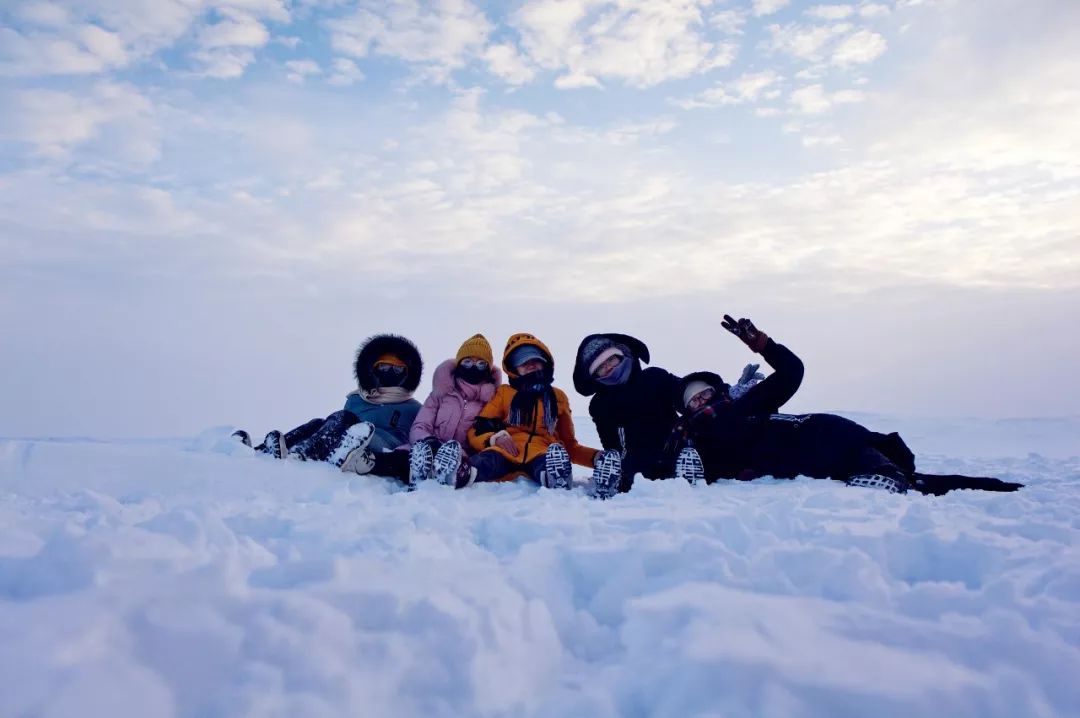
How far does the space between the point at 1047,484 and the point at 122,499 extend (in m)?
6.57

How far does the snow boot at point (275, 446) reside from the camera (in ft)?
21.5

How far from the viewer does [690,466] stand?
5602 mm

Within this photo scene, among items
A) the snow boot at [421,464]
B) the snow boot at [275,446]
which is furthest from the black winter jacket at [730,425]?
the snow boot at [275,446]

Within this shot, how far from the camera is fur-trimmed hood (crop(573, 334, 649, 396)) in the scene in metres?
6.29

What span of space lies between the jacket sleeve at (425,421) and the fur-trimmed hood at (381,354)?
495 mm

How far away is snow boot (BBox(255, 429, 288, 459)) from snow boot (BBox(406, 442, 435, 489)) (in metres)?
1.42

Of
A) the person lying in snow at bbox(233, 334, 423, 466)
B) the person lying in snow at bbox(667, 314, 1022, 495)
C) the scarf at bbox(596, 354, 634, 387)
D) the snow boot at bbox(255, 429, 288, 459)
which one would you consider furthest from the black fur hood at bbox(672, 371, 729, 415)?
the snow boot at bbox(255, 429, 288, 459)

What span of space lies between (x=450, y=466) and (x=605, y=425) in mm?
1421

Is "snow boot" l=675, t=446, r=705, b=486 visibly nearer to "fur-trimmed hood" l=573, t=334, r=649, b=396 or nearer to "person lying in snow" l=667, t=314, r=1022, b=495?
"person lying in snow" l=667, t=314, r=1022, b=495

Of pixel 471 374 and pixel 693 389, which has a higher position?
pixel 471 374

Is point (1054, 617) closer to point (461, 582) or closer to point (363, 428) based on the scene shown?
point (461, 582)

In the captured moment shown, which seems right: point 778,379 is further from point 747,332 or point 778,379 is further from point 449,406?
point 449,406

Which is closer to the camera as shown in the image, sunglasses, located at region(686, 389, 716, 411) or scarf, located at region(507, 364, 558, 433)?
sunglasses, located at region(686, 389, 716, 411)

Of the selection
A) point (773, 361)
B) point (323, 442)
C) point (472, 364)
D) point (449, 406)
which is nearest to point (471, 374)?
point (472, 364)
